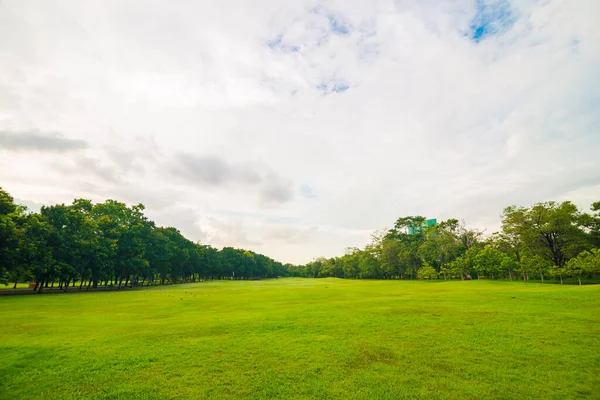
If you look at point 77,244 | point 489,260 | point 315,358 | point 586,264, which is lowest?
point 315,358

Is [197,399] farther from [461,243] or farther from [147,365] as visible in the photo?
[461,243]

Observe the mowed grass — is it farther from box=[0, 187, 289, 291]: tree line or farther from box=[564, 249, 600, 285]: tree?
box=[564, 249, 600, 285]: tree

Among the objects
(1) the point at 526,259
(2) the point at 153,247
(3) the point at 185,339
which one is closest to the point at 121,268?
(2) the point at 153,247

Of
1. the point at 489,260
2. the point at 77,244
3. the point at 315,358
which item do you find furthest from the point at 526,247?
the point at 77,244

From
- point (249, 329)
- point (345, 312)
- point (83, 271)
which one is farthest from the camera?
point (83, 271)

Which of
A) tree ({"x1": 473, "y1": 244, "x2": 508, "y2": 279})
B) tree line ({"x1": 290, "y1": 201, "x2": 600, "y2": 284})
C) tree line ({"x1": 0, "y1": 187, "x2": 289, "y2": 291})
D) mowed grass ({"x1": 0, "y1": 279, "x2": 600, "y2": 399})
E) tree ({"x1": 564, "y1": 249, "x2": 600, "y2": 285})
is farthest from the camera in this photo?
tree ({"x1": 473, "y1": 244, "x2": 508, "y2": 279})

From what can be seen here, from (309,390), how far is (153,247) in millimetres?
74922

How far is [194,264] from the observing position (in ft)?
352

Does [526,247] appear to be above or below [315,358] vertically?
above

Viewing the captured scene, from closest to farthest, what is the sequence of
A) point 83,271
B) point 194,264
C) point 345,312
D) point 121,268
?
point 345,312 < point 83,271 < point 121,268 < point 194,264

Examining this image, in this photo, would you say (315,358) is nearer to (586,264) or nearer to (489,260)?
(586,264)

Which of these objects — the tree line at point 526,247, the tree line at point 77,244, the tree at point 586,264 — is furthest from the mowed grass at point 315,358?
the tree line at point 526,247

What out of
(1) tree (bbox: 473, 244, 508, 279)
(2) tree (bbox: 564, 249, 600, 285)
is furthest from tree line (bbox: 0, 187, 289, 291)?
(2) tree (bbox: 564, 249, 600, 285)

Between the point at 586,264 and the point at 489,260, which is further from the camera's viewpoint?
the point at 489,260
